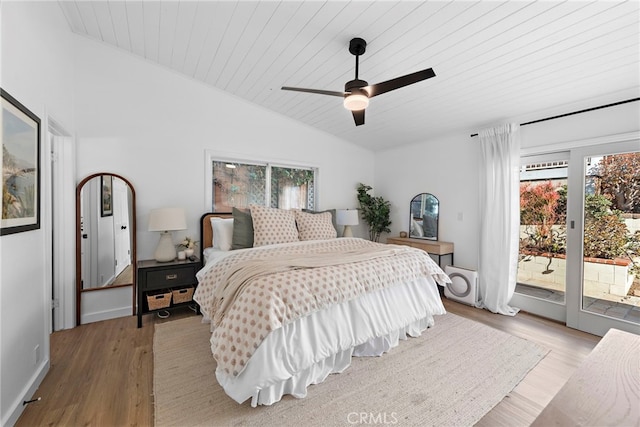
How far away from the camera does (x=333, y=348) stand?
6.45 ft

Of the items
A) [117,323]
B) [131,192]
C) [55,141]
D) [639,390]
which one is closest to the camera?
[639,390]

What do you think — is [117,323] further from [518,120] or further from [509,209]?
[518,120]

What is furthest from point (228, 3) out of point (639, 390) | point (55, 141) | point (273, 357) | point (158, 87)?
point (639, 390)

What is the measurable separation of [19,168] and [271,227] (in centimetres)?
202

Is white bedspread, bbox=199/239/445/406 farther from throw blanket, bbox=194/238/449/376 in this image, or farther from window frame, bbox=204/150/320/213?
window frame, bbox=204/150/320/213

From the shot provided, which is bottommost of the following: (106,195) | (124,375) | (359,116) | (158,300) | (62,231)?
(124,375)

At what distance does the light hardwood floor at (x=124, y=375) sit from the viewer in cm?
166

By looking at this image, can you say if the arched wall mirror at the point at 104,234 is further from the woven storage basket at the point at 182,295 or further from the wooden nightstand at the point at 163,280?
the woven storage basket at the point at 182,295

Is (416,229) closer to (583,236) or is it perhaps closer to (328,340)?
A: (583,236)

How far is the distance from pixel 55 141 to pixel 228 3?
2.18m

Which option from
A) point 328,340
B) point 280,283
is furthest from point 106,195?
point 328,340

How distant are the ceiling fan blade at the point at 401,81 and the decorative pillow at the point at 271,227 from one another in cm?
170

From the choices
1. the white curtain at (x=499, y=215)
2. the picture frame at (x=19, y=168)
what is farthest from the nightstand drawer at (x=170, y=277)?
the white curtain at (x=499, y=215)

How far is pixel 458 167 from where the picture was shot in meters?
3.86
